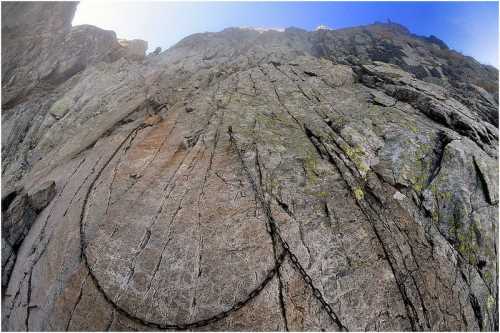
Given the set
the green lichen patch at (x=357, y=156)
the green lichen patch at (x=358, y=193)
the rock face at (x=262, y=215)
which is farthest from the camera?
the green lichen patch at (x=357, y=156)

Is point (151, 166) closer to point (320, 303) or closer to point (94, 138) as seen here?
point (94, 138)

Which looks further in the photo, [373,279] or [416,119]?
[416,119]

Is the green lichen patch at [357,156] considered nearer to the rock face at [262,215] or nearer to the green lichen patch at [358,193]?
the rock face at [262,215]

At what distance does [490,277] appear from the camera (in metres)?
10.5

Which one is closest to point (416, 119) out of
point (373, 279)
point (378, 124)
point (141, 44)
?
point (378, 124)

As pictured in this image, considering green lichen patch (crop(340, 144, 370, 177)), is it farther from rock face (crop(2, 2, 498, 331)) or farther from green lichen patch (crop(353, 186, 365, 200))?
green lichen patch (crop(353, 186, 365, 200))

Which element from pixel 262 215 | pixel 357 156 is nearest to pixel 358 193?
pixel 357 156

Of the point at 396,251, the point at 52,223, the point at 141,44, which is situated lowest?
the point at 52,223

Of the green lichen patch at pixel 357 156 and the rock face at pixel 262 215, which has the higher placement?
the green lichen patch at pixel 357 156

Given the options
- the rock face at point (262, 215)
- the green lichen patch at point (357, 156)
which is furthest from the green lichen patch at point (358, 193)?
the green lichen patch at point (357, 156)

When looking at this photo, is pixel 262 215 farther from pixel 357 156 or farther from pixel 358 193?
pixel 357 156

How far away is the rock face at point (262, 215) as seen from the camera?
9.41m

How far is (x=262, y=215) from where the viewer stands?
11039mm

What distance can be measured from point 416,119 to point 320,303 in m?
12.0
